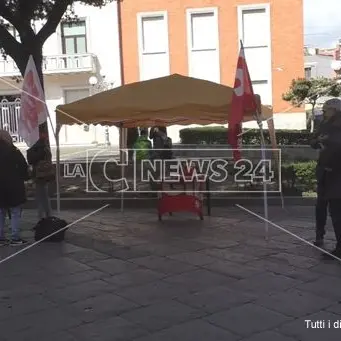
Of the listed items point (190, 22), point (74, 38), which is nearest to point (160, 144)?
point (190, 22)

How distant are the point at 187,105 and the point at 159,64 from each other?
2147cm

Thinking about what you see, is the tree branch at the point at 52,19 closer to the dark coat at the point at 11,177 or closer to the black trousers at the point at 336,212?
the dark coat at the point at 11,177

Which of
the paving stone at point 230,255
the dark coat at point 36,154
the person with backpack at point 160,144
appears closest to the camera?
the paving stone at point 230,255

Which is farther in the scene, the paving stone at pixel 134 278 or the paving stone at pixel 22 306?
the paving stone at pixel 134 278

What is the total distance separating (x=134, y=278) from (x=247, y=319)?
1652mm

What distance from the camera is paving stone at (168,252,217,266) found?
6.52 m

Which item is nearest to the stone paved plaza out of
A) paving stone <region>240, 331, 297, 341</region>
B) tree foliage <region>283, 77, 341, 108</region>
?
paving stone <region>240, 331, 297, 341</region>

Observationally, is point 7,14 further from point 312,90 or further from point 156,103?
point 312,90

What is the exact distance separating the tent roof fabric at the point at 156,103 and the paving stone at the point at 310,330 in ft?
14.4

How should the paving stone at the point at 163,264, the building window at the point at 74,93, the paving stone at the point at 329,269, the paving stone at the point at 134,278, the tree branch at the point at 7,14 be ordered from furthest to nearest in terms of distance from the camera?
1. the building window at the point at 74,93
2. the tree branch at the point at 7,14
3. the paving stone at the point at 163,264
4. the paving stone at the point at 329,269
5. the paving stone at the point at 134,278

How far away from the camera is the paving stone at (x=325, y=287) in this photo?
5.28m

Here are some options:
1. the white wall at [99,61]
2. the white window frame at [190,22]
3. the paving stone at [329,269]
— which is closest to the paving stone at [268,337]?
the paving stone at [329,269]

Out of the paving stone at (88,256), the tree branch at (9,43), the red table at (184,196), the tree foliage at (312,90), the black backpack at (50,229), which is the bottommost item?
the paving stone at (88,256)

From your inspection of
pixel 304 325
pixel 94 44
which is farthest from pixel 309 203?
pixel 94 44
